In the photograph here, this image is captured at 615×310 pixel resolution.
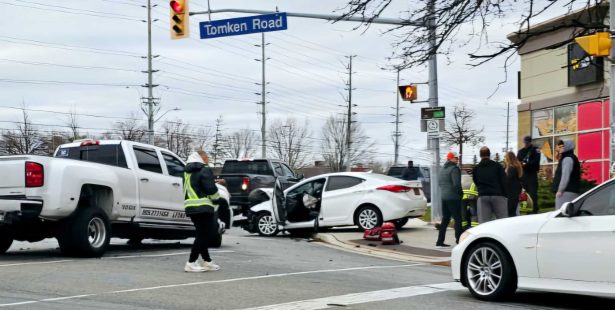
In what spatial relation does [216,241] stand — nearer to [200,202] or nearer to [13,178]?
[200,202]

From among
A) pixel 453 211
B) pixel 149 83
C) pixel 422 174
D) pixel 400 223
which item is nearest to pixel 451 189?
pixel 453 211

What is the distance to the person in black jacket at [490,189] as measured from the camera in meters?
13.2

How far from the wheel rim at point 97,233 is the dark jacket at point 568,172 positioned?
23.6 ft

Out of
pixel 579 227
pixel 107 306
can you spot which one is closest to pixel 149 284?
pixel 107 306

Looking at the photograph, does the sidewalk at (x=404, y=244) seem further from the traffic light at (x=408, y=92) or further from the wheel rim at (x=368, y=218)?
the traffic light at (x=408, y=92)

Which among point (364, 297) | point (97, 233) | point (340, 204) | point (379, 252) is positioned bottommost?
point (379, 252)

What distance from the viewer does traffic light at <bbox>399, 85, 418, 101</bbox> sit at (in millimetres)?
19953

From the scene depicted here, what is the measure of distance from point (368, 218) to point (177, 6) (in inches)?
275

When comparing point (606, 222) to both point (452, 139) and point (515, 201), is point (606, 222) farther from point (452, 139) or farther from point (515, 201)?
point (452, 139)

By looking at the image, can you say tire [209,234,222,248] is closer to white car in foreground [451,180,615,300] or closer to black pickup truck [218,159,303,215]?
black pickup truck [218,159,303,215]

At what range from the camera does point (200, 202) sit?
10.5m

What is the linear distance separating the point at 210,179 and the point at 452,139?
143ft

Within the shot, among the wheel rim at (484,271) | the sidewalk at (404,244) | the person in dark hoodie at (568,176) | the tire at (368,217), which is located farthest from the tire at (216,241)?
the wheel rim at (484,271)

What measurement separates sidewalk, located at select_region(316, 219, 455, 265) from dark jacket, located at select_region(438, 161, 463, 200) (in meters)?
0.99
